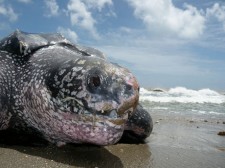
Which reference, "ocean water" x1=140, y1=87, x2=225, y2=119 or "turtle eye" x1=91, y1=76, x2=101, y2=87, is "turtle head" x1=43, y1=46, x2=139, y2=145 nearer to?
"turtle eye" x1=91, y1=76, x2=101, y2=87

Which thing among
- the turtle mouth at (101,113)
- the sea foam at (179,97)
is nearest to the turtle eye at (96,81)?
the turtle mouth at (101,113)

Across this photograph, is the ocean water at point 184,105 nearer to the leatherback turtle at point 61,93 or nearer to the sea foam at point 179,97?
the sea foam at point 179,97

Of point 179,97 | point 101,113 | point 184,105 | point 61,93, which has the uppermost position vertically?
point 179,97

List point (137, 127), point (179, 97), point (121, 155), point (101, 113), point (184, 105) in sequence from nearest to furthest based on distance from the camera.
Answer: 1. point (101, 113)
2. point (121, 155)
3. point (137, 127)
4. point (184, 105)
5. point (179, 97)

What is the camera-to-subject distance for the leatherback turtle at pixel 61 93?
2.00 m

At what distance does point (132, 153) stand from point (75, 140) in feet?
2.43

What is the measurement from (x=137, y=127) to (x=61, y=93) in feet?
4.16

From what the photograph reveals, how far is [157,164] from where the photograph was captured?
2451 mm

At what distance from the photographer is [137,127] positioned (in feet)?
10.4

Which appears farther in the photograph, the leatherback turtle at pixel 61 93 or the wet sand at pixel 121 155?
the wet sand at pixel 121 155

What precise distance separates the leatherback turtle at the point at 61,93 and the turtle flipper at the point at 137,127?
853mm

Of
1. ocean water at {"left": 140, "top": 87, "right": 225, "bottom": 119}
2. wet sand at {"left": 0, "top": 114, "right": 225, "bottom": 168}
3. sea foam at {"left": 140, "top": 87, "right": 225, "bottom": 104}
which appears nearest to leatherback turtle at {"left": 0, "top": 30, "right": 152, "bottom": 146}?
wet sand at {"left": 0, "top": 114, "right": 225, "bottom": 168}

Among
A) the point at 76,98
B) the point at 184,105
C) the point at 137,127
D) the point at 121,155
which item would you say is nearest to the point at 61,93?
the point at 76,98

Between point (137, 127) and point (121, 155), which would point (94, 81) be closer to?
point (121, 155)
